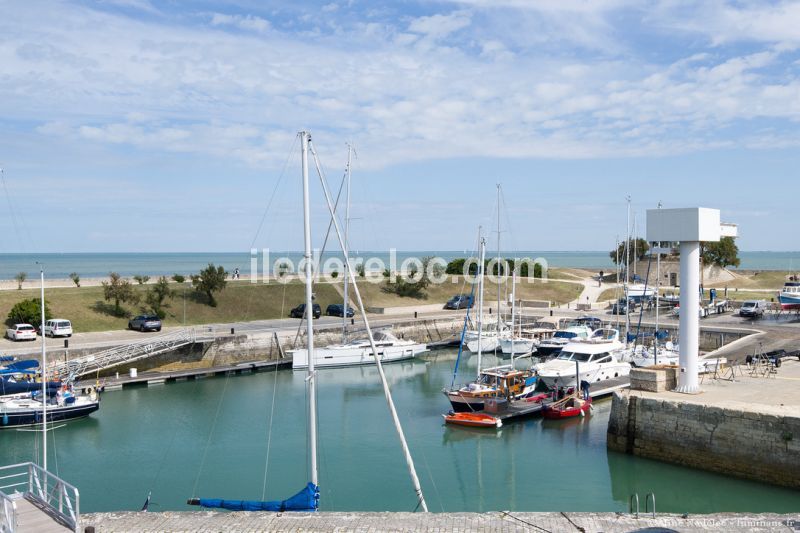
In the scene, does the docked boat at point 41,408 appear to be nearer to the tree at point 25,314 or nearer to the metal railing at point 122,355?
the metal railing at point 122,355

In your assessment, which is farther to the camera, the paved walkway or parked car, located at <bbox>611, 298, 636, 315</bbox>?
parked car, located at <bbox>611, 298, 636, 315</bbox>

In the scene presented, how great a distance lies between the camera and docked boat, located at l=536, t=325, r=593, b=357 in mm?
43438

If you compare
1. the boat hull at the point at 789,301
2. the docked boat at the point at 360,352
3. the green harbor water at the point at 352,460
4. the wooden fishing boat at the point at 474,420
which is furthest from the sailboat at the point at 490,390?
the boat hull at the point at 789,301

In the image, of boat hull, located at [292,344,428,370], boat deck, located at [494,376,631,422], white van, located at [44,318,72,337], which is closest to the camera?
boat deck, located at [494,376,631,422]

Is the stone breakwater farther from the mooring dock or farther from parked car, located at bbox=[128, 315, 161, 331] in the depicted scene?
parked car, located at bbox=[128, 315, 161, 331]

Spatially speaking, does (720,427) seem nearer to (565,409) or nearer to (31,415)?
(565,409)

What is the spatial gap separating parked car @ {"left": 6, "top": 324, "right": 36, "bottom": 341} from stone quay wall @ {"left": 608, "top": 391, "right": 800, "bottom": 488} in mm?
30512

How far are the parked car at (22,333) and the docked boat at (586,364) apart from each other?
2645 centimetres

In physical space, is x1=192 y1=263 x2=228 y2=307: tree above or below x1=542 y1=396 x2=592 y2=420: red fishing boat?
above

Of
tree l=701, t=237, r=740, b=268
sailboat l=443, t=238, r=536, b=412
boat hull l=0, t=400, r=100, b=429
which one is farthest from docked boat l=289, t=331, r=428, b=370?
tree l=701, t=237, r=740, b=268

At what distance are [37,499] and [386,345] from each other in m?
33.8

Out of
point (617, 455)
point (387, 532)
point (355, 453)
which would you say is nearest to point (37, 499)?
point (387, 532)

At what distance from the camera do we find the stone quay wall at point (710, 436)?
20.4m

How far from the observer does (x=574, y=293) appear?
6894 cm
